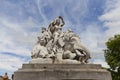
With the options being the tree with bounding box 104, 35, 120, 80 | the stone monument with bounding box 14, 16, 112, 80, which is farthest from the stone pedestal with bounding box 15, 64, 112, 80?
the tree with bounding box 104, 35, 120, 80

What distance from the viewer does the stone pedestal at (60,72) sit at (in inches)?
506

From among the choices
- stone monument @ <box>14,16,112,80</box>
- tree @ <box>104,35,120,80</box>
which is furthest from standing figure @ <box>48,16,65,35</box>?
tree @ <box>104,35,120,80</box>

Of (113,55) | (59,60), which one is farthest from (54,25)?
(113,55)

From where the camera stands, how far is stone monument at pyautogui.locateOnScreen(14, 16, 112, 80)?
12.9 metres

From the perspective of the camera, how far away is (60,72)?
12.9 m

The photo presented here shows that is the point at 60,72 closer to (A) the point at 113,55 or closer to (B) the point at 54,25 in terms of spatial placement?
(B) the point at 54,25

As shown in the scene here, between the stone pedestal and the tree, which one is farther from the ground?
the tree

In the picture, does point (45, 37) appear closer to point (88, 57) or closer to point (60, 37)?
point (60, 37)

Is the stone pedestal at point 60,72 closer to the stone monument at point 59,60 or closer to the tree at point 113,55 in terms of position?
the stone monument at point 59,60

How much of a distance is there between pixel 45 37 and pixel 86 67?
3282mm

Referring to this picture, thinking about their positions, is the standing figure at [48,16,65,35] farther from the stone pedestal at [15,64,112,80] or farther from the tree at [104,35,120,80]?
the tree at [104,35,120,80]

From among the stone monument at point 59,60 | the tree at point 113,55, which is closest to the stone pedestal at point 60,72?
the stone monument at point 59,60

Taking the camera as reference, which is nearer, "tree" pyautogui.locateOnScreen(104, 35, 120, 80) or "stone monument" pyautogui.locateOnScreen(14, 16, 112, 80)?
"stone monument" pyautogui.locateOnScreen(14, 16, 112, 80)

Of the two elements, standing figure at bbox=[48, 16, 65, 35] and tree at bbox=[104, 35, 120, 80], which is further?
tree at bbox=[104, 35, 120, 80]
